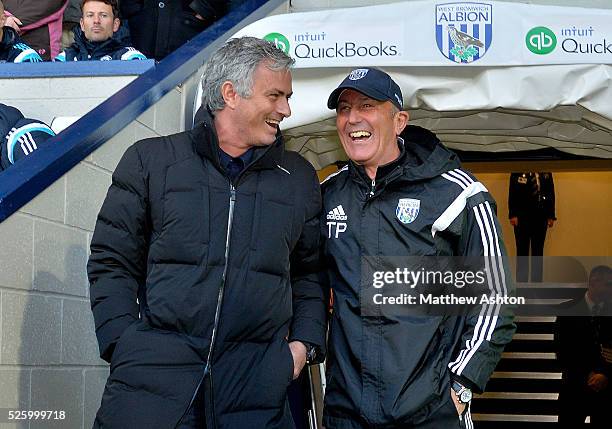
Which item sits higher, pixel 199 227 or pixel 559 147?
pixel 559 147

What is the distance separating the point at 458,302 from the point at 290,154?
2.52ft

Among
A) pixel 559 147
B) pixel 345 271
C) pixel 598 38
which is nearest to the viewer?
pixel 345 271

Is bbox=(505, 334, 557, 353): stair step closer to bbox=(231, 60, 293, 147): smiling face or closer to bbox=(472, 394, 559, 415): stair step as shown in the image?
bbox=(472, 394, 559, 415): stair step

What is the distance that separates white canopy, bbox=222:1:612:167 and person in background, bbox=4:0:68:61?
8.59ft

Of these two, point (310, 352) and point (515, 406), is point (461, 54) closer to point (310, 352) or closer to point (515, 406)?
point (310, 352)

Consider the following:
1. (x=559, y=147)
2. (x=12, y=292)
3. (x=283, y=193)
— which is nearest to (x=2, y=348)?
(x=12, y=292)

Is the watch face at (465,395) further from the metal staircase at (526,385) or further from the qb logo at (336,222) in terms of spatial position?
the metal staircase at (526,385)

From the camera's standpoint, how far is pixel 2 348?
11.7 feet

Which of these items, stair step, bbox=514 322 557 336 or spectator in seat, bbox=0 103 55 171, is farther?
stair step, bbox=514 322 557 336

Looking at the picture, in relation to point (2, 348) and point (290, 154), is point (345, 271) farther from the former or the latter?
point (2, 348)

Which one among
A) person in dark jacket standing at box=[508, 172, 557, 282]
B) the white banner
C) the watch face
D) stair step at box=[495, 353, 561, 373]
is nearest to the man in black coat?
stair step at box=[495, 353, 561, 373]

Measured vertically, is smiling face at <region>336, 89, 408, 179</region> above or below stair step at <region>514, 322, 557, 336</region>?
above

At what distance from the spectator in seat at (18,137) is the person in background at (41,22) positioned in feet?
7.23

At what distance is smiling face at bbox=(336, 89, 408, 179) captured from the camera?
373cm
